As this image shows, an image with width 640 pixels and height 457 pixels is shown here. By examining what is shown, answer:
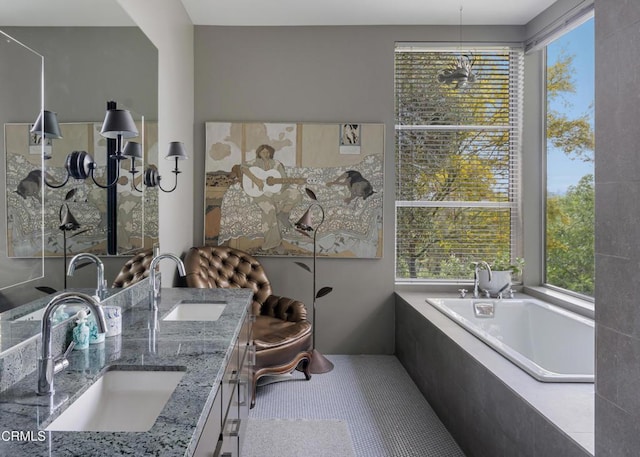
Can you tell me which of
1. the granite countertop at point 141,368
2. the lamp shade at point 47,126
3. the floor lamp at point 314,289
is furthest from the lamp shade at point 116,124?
the floor lamp at point 314,289

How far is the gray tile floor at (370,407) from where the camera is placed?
2.33m

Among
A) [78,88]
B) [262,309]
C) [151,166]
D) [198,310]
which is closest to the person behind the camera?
[78,88]

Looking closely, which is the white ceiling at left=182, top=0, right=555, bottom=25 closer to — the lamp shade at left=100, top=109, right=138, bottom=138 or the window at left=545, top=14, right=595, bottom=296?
the window at left=545, top=14, right=595, bottom=296

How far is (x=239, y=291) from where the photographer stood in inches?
100

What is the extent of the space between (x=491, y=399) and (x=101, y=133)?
1963mm

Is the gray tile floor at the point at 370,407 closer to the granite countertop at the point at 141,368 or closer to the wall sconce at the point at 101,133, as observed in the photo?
the granite countertop at the point at 141,368

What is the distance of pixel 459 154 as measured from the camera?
3766 mm

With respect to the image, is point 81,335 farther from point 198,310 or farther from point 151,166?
point 151,166

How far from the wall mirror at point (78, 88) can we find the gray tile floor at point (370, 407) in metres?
1.37

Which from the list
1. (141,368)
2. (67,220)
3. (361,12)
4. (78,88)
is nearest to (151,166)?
(78,88)

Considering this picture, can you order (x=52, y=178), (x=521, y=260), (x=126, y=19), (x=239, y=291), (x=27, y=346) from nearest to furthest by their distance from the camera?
(x=27, y=346)
(x=52, y=178)
(x=126, y=19)
(x=239, y=291)
(x=521, y=260)

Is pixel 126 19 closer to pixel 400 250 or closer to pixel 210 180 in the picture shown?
pixel 210 180

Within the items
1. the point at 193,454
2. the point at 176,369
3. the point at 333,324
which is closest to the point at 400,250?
the point at 333,324

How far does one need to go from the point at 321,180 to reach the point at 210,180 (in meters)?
0.93
